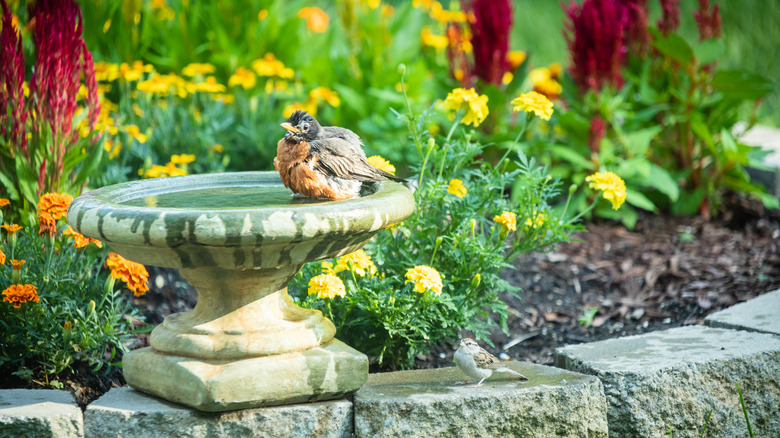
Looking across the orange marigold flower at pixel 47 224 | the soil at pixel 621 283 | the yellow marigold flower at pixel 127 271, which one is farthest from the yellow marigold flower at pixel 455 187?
the orange marigold flower at pixel 47 224

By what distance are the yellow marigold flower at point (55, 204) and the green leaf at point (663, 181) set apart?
3.36 m

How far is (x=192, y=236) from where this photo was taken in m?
2.07

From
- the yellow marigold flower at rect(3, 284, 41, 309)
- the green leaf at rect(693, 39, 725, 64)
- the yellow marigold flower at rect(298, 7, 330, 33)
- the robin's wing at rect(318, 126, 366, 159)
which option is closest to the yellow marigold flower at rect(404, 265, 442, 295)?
the robin's wing at rect(318, 126, 366, 159)

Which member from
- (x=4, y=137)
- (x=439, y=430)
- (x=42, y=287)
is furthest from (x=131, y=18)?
(x=439, y=430)

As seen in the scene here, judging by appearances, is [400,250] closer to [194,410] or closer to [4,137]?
[194,410]

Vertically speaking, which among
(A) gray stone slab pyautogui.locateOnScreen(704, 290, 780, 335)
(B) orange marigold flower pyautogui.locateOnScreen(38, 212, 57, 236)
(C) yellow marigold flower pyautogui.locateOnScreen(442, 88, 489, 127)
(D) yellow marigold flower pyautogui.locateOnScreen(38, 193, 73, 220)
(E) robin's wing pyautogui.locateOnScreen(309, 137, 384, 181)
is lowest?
(A) gray stone slab pyautogui.locateOnScreen(704, 290, 780, 335)

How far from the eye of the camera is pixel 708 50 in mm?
4535

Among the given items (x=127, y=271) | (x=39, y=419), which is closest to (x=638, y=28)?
(x=127, y=271)

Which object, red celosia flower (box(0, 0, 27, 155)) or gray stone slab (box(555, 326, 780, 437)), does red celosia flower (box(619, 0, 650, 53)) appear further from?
red celosia flower (box(0, 0, 27, 155))

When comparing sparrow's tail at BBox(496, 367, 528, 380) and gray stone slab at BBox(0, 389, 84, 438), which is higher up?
sparrow's tail at BBox(496, 367, 528, 380)

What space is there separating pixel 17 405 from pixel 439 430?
4.57ft

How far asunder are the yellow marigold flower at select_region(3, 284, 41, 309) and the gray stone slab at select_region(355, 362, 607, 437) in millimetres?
1193

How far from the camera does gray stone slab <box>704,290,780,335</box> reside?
2.99 m

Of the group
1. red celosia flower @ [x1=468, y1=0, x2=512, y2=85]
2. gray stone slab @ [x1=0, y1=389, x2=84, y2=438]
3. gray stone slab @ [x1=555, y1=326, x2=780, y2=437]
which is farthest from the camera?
red celosia flower @ [x1=468, y1=0, x2=512, y2=85]
